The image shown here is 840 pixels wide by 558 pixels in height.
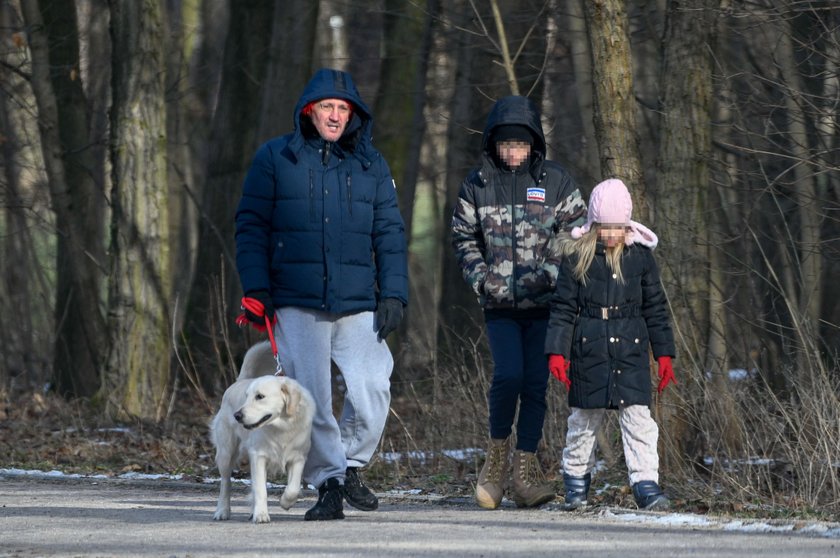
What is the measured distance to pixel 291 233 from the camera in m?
7.77

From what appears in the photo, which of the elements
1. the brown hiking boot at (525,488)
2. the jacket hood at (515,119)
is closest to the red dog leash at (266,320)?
the brown hiking boot at (525,488)

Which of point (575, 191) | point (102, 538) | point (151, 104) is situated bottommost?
point (102, 538)

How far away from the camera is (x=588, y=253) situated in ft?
26.8

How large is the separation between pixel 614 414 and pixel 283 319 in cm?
333

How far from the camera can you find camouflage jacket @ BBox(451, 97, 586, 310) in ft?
27.8

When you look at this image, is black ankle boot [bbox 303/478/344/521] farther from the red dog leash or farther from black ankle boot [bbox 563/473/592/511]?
black ankle boot [bbox 563/473/592/511]

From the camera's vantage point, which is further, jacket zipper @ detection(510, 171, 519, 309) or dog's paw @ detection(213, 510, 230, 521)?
jacket zipper @ detection(510, 171, 519, 309)

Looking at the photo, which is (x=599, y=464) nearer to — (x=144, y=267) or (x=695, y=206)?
(x=695, y=206)

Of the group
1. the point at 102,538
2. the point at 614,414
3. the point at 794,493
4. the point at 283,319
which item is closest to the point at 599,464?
the point at 614,414

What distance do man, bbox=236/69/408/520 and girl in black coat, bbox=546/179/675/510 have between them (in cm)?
96

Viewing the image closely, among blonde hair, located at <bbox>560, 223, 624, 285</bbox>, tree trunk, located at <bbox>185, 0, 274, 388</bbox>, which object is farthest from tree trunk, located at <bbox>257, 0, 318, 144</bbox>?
blonde hair, located at <bbox>560, 223, 624, 285</bbox>

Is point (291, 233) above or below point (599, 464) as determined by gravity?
above

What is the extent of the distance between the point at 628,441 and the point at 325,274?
192 cm

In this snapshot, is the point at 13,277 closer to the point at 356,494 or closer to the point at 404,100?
the point at 404,100
